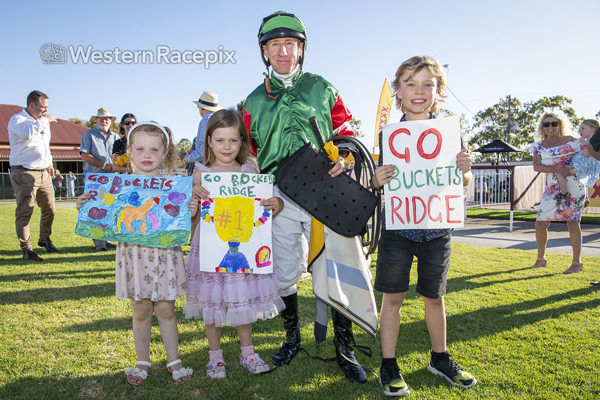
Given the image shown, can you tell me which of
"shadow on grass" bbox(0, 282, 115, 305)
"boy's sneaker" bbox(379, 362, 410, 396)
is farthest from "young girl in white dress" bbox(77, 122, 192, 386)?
"shadow on grass" bbox(0, 282, 115, 305)

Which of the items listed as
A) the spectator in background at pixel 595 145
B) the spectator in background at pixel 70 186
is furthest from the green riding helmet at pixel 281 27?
the spectator in background at pixel 70 186

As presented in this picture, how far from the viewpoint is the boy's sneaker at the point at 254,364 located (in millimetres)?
2512

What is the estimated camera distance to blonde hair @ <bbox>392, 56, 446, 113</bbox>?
229 cm

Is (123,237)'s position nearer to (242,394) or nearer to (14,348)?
(242,394)

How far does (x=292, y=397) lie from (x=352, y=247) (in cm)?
98

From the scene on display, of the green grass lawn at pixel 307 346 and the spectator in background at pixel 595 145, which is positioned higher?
the spectator in background at pixel 595 145

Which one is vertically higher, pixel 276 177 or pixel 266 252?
pixel 276 177

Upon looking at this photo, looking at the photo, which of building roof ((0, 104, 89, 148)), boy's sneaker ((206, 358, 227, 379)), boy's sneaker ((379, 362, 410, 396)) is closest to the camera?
boy's sneaker ((379, 362, 410, 396))

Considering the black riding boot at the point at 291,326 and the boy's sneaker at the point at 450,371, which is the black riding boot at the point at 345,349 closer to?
the black riding boot at the point at 291,326

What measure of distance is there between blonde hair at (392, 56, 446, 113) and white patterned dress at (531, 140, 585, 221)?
147 inches

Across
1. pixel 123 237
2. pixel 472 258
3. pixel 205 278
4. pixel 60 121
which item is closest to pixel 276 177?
pixel 205 278

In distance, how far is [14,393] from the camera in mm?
2238

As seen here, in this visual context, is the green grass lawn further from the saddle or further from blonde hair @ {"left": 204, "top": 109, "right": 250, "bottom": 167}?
blonde hair @ {"left": 204, "top": 109, "right": 250, "bottom": 167}

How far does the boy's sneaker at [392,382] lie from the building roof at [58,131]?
44.3 metres
